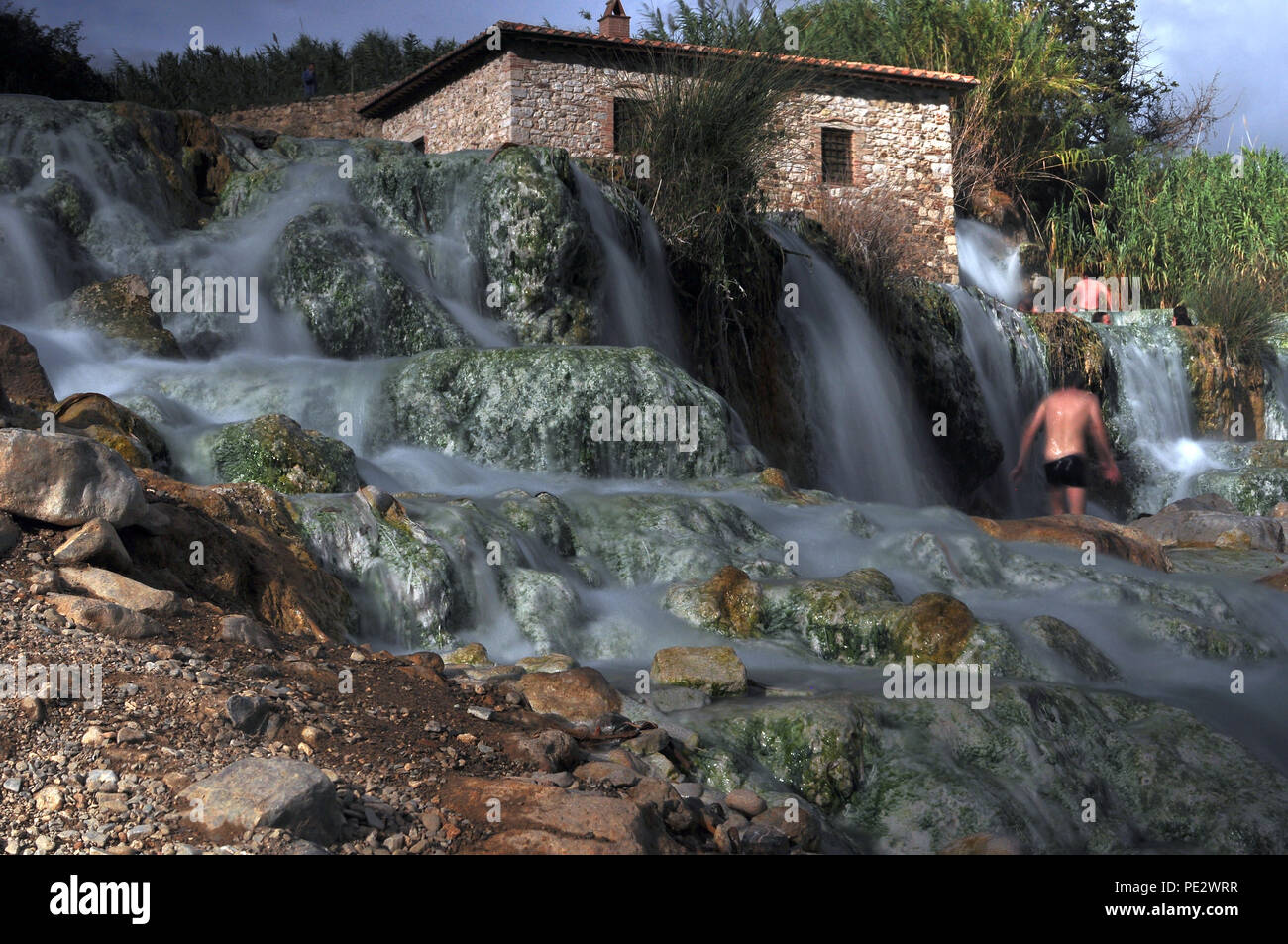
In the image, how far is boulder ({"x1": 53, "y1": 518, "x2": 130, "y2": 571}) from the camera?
4195 millimetres

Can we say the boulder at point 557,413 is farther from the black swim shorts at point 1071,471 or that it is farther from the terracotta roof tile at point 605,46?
the terracotta roof tile at point 605,46

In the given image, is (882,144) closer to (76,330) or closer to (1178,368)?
(1178,368)

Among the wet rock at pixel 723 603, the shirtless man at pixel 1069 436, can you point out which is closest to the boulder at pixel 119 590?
the wet rock at pixel 723 603

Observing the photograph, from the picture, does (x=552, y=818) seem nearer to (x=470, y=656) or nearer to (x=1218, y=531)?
(x=470, y=656)

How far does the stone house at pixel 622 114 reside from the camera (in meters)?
18.5

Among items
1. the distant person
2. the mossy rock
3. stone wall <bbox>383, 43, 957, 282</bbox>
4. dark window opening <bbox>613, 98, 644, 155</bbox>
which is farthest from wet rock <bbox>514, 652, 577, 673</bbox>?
the distant person

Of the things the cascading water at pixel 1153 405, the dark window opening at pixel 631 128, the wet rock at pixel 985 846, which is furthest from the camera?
→ the cascading water at pixel 1153 405

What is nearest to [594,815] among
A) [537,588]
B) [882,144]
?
[537,588]

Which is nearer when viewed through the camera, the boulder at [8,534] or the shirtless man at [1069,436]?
the boulder at [8,534]

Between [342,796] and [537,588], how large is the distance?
Result: 317cm

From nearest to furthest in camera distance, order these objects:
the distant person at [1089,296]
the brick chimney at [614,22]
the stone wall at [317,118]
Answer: the brick chimney at [614,22]
the distant person at [1089,296]
the stone wall at [317,118]

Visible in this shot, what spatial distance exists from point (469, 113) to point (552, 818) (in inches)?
700

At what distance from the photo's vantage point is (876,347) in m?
14.5

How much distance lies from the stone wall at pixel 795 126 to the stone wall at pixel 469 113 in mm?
16
